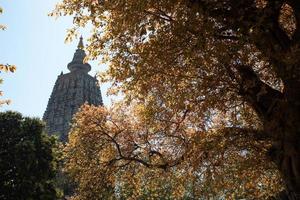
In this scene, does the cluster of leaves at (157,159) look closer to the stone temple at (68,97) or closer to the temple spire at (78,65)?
the stone temple at (68,97)

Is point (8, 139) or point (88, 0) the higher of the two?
point (8, 139)

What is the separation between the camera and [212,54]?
12.0 meters

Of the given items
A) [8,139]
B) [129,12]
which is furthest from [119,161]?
[8,139]

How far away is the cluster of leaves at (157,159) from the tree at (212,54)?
2.21 m

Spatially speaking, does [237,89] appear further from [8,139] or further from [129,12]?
[8,139]

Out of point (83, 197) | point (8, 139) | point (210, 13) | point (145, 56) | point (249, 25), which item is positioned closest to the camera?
point (249, 25)

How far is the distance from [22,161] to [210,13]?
22.8 metres

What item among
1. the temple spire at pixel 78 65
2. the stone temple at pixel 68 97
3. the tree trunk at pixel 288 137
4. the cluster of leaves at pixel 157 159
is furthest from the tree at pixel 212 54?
the temple spire at pixel 78 65

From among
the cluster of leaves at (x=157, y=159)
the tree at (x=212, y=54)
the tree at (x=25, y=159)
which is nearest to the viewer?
the tree at (x=212, y=54)

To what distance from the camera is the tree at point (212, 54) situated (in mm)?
11609

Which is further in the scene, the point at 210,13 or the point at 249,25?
the point at 210,13

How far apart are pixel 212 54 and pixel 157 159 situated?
360 inches

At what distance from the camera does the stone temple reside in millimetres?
93375

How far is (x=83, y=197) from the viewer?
21109 mm
